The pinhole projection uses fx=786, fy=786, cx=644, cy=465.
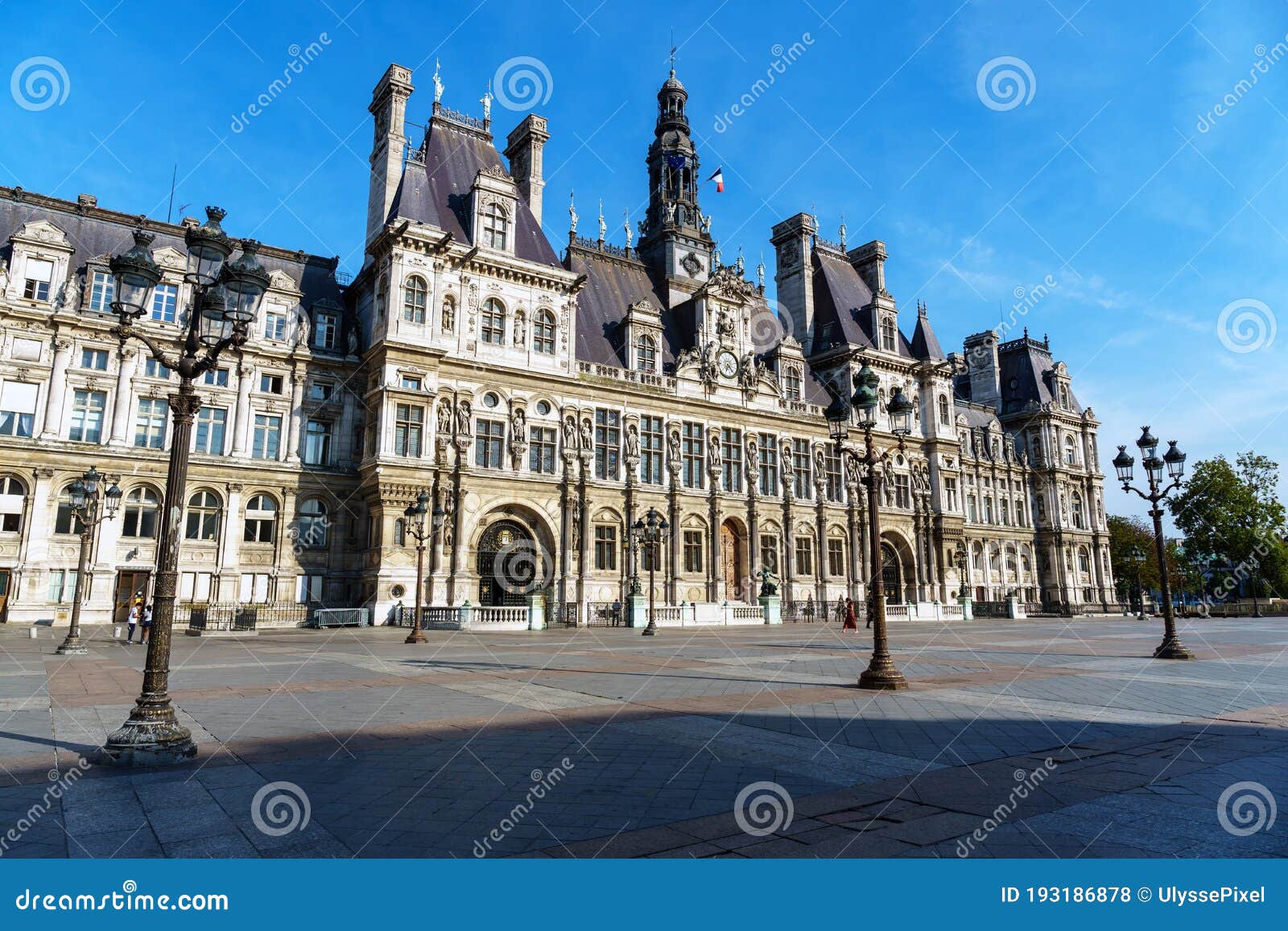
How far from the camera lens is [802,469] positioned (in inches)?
1825

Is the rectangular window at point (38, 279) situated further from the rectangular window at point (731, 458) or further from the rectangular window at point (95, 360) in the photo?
the rectangular window at point (731, 458)

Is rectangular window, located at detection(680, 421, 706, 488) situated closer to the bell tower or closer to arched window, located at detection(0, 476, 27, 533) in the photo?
the bell tower

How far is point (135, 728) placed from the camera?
22.7 feet

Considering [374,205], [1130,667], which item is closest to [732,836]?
[1130,667]

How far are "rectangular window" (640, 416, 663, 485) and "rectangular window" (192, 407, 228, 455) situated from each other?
1909 cm

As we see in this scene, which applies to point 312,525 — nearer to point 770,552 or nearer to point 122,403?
point 122,403

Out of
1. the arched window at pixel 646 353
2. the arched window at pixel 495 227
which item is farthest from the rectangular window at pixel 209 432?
the arched window at pixel 646 353

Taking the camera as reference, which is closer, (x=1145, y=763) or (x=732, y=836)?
(x=732, y=836)

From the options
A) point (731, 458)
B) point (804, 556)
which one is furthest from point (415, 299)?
point (804, 556)

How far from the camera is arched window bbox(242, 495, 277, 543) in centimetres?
3334

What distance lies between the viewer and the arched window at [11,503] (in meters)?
29.1

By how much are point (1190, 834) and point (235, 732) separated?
27.1 ft

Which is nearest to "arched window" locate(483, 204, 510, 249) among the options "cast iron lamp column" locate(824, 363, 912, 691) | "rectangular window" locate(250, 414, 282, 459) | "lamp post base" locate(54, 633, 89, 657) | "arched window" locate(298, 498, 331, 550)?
"rectangular window" locate(250, 414, 282, 459)

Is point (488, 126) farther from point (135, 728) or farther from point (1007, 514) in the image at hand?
point (1007, 514)
